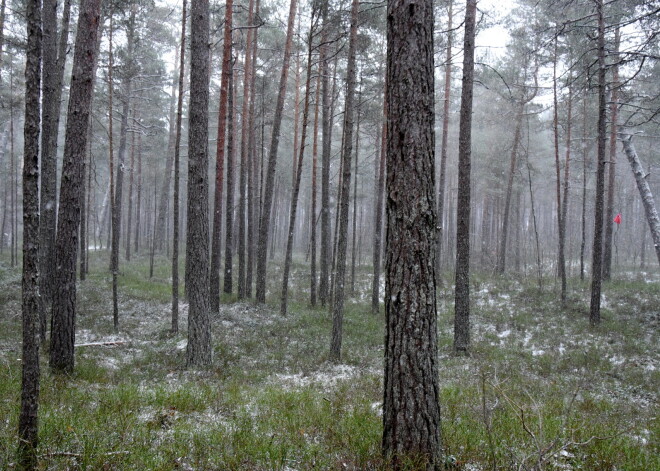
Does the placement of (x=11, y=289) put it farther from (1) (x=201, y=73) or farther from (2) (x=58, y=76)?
(1) (x=201, y=73)

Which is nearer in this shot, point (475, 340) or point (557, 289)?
point (475, 340)

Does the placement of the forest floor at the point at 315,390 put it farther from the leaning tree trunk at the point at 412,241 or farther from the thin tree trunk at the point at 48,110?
the thin tree trunk at the point at 48,110

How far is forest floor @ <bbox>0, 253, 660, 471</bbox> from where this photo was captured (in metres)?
4.10

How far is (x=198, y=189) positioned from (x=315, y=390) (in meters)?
4.40

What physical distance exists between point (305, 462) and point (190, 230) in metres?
5.46

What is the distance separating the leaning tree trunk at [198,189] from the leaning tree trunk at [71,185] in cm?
174

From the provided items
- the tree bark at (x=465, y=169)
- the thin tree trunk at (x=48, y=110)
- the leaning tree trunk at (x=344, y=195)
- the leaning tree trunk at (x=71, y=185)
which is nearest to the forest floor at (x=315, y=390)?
the leaning tree trunk at (x=71, y=185)

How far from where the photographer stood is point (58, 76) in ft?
35.8

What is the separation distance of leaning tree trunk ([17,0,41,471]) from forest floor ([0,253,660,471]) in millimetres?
382

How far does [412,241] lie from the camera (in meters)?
3.63

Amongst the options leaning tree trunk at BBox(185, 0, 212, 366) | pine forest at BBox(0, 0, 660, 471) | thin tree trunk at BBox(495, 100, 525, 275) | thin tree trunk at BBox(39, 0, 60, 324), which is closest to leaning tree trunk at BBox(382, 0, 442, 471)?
pine forest at BBox(0, 0, 660, 471)

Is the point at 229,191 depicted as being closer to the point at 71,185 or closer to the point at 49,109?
the point at 49,109

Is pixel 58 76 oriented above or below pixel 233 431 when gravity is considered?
above

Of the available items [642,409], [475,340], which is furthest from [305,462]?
[475,340]
